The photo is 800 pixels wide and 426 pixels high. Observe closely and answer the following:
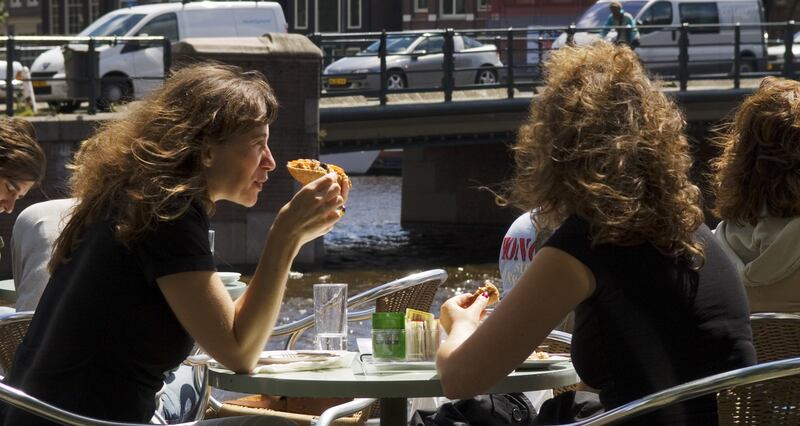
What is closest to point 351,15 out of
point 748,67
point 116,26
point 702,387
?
point 748,67

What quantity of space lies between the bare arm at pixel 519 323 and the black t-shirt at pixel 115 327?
57 centimetres

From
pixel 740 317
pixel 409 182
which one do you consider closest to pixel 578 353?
pixel 740 317

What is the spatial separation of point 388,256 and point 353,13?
2937 cm

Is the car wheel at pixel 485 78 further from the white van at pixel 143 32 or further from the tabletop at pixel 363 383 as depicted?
the tabletop at pixel 363 383

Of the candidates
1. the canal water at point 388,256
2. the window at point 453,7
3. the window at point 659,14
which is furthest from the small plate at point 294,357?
the window at point 453,7

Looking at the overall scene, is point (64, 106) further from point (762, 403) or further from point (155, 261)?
point (762, 403)

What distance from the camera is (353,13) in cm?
4878

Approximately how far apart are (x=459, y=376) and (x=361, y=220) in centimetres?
2391

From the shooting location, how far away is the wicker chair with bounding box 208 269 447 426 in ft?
14.1

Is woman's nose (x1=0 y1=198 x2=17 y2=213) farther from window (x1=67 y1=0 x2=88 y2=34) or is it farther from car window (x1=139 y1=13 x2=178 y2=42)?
window (x1=67 y1=0 x2=88 y2=34)

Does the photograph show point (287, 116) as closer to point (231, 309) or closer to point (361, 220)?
point (361, 220)

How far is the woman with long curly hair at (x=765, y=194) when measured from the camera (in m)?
3.89

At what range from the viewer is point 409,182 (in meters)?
26.3

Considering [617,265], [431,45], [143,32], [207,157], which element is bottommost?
[431,45]
